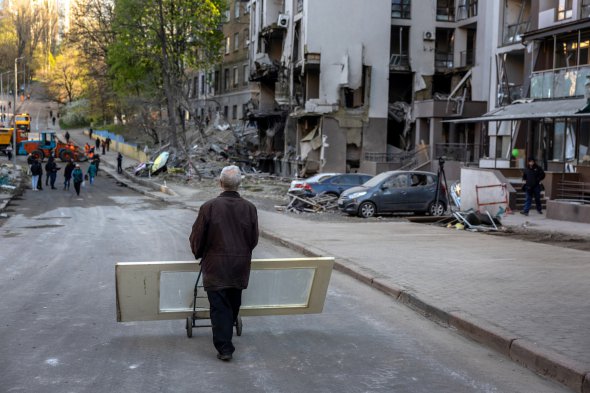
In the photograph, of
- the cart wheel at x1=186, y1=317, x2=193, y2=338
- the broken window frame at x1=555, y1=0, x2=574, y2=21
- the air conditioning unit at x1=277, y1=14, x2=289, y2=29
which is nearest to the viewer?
the cart wheel at x1=186, y1=317, x2=193, y2=338

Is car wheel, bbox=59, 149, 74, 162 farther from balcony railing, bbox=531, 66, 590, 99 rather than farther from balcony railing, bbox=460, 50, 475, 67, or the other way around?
balcony railing, bbox=531, 66, 590, 99

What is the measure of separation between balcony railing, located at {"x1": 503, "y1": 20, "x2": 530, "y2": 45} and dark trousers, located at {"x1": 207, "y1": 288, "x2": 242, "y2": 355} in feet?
92.8

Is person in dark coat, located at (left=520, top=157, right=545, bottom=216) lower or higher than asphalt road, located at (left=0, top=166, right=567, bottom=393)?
higher

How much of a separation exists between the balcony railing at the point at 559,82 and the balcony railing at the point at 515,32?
3.37 m

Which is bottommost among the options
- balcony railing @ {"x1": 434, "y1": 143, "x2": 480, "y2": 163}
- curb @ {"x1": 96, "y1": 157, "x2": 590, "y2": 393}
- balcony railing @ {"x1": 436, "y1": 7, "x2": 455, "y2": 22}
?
curb @ {"x1": 96, "y1": 157, "x2": 590, "y2": 393}

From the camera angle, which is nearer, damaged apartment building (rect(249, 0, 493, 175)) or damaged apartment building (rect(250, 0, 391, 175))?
damaged apartment building (rect(249, 0, 493, 175))

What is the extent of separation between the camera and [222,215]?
6270mm

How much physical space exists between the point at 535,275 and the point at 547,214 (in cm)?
1168

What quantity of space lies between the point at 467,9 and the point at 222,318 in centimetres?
4064

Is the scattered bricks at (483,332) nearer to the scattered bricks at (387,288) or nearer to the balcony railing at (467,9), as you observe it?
the scattered bricks at (387,288)

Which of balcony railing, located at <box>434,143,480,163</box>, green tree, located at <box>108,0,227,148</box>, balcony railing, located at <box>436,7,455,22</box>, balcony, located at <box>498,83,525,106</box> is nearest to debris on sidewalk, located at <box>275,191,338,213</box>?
balcony, located at <box>498,83,525,106</box>

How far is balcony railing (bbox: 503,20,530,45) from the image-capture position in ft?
105

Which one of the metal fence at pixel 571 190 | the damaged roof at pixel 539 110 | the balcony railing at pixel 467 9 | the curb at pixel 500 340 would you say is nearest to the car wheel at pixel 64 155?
the balcony railing at pixel 467 9

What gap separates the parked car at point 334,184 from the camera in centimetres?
2555
